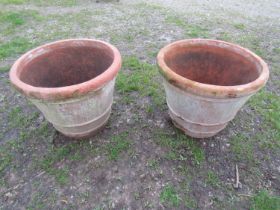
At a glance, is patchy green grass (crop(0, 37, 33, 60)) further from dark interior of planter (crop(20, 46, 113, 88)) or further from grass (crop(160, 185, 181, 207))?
grass (crop(160, 185, 181, 207))

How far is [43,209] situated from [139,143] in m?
1.07

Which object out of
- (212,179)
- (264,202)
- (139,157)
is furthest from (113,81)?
(264,202)

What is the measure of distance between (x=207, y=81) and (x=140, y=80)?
3.20 ft

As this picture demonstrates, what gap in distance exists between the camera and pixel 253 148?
8.27 ft

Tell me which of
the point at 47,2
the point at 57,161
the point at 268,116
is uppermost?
the point at 268,116

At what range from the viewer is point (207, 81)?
2.78 metres

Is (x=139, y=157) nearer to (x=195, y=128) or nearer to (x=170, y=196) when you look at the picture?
(x=170, y=196)

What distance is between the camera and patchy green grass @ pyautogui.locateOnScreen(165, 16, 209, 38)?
14.9 feet

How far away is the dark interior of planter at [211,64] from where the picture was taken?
7.95 ft

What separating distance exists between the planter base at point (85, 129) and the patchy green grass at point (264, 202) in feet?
5.23

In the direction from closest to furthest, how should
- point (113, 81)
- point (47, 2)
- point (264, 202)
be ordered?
point (264, 202), point (113, 81), point (47, 2)

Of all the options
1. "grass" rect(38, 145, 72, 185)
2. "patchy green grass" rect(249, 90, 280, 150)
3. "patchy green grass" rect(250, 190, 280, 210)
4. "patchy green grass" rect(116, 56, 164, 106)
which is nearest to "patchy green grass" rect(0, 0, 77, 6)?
"patchy green grass" rect(116, 56, 164, 106)

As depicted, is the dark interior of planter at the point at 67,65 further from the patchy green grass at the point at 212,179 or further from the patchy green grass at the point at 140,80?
the patchy green grass at the point at 212,179

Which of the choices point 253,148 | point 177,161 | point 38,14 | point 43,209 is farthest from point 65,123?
point 38,14
